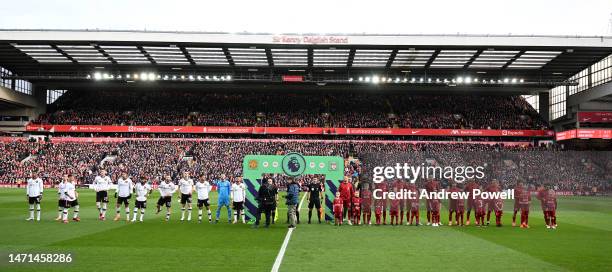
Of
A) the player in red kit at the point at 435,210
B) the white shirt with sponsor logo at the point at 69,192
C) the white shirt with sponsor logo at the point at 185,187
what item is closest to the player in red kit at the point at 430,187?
the player in red kit at the point at 435,210

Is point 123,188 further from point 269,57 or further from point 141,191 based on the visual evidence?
point 269,57

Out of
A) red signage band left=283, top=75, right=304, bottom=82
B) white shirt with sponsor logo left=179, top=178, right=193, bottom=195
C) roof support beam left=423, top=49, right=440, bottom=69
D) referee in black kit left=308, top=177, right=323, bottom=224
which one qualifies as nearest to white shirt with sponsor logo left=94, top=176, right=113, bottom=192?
white shirt with sponsor logo left=179, top=178, right=193, bottom=195

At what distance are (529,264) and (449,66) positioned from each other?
172ft

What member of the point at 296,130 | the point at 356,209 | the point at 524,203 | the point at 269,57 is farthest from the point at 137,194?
the point at 296,130

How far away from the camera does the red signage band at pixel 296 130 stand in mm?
65688

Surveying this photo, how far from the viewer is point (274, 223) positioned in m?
21.1

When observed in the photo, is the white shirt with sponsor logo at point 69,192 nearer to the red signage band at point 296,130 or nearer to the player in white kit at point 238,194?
the player in white kit at point 238,194

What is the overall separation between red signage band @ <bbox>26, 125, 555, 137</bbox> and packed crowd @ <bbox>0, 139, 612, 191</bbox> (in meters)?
3.89

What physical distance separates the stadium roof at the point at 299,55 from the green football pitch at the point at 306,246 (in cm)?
3497

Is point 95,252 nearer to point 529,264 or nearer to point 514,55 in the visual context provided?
point 529,264

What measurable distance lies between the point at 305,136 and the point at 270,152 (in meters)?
9.20

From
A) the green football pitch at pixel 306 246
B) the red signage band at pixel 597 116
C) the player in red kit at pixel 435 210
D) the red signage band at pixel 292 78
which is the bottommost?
the green football pitch at pixel 306 246

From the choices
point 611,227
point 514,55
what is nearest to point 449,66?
point 514,55

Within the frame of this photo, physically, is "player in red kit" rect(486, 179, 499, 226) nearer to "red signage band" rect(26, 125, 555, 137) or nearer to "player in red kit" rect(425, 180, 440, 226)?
"player in red kit" rect(425, 180, 440, 226)
